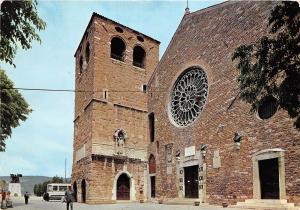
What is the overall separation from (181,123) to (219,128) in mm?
3980

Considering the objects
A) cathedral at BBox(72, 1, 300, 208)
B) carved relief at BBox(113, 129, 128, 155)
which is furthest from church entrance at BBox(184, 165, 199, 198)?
carved relief at BBox(113, 129, 128, 155)

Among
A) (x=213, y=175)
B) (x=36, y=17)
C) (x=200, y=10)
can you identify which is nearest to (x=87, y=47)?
(x=200, y=10)

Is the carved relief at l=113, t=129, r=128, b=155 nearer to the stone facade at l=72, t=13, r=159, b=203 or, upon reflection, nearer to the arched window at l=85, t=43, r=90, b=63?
the stone facade at l=72, t=13, r=159, b=203

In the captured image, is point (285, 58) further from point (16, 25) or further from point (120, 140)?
point (120, 140)

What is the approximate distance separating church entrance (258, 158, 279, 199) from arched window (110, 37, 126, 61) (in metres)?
15.2

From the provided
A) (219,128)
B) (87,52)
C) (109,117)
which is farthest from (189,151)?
(87,52)

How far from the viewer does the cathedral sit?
56.4ft

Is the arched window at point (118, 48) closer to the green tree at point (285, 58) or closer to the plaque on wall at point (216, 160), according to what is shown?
the plaque on wall at point (216, 160)

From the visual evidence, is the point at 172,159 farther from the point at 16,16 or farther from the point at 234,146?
the point at 16,16

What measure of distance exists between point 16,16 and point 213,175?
561 inches

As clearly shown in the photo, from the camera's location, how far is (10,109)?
19156 mm

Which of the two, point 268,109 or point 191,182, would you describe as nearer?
point 268,109

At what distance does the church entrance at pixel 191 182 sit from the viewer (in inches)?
841

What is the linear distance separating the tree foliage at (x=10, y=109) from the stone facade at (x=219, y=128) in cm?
809
